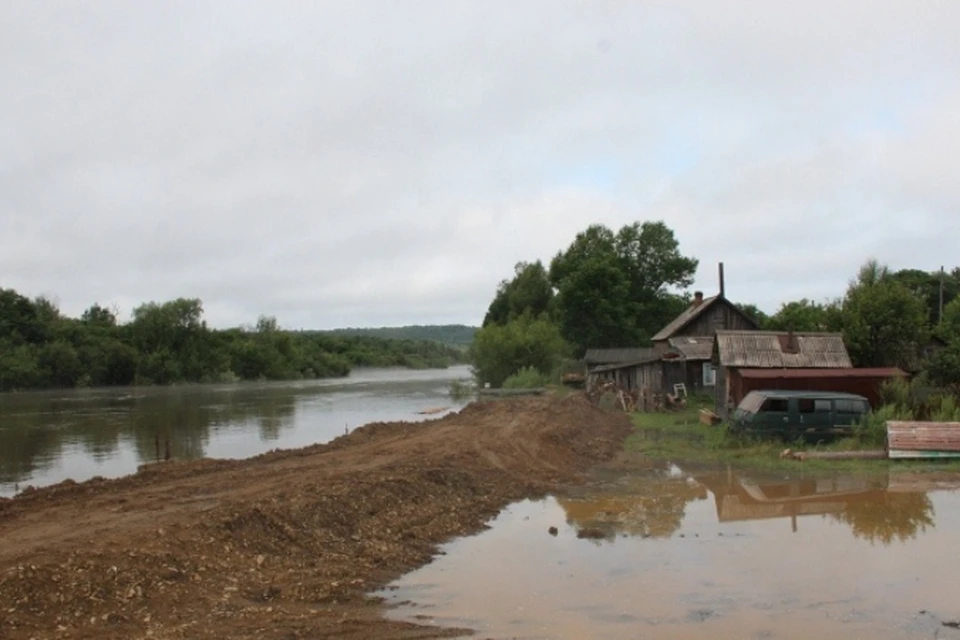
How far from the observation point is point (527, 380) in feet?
193

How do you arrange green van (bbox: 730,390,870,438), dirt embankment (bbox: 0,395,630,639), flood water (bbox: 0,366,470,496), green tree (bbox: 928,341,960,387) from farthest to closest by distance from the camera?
flood water (bbox: 0,366,470,496) → green tree (bbox: 928,341,960,387) → green van (bbox: 730,390,870,438) → dirt embankment (bbox: 0,395,630,639)

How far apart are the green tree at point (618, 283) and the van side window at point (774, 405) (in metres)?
43.6

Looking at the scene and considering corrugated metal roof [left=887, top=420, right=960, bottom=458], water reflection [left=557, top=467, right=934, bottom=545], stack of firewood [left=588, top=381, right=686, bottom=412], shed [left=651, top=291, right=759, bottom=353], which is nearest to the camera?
water reflection [left=557, top=467, right=934, bottom=545]

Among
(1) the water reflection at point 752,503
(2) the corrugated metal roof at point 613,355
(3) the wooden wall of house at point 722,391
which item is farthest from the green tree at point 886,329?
(2) the corrugated metal roof at point 613,355

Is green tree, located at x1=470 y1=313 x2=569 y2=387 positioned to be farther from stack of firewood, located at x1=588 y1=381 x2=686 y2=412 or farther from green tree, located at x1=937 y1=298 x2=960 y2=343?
green tree, located at x1=937 y1=298 x2=960 y2=343

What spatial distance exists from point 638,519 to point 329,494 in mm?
5909

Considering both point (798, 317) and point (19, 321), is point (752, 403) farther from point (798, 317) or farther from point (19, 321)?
point (19, 321)

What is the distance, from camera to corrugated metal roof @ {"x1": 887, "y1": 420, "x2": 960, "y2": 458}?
2180cm

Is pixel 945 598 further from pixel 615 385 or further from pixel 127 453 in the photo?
pixel 615 385

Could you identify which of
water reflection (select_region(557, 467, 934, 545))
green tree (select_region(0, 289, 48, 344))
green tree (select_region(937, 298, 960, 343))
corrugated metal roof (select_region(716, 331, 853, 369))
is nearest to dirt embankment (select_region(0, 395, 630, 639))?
water reflection (select_region(557, 467, 934, 545))

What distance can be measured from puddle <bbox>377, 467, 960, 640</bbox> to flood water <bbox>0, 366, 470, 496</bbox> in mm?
14878

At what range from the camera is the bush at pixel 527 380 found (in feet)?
192

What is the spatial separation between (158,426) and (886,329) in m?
33.0

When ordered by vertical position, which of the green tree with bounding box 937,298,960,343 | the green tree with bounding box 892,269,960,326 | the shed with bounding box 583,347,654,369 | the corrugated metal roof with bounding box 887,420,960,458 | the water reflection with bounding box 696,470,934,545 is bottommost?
the water reflection with bounding box 696,470,934,545
